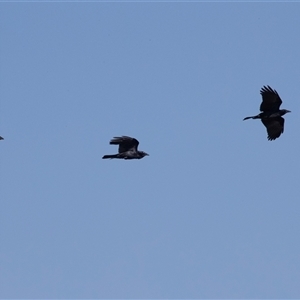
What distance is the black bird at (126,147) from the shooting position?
70.7 metres

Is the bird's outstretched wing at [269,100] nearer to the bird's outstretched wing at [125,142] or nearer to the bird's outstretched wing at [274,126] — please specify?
the bird's outstretched wing at [274,126]

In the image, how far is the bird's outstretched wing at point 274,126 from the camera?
7306 centimetres

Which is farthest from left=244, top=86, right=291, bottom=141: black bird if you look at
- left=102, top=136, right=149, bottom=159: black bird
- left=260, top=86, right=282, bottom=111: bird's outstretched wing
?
left=102, top=136, right=149, bottom=159: black bird

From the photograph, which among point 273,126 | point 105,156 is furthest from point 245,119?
point 105,156

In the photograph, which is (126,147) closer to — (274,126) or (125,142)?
(125,142)

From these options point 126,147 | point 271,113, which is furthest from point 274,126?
point 126,147

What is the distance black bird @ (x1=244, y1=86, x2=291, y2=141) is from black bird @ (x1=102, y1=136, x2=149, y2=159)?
16.5 feet

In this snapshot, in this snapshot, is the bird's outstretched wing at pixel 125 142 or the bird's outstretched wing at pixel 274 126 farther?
the bird's outstretched wing at pixel 274 126

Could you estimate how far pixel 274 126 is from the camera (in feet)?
240

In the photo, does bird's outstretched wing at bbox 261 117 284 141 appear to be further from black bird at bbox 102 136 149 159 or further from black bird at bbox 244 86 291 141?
black bird at bbox 102 136 149 159

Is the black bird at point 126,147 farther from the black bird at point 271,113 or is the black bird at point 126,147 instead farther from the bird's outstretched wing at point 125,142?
the black bird at point 271,113

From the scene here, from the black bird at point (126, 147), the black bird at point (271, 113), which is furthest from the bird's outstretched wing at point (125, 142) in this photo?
the black bird at point (271, 113)

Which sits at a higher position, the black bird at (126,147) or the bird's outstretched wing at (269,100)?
the bird's outstretched wing at (269,100)

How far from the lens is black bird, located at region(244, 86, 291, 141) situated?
72438 millimetres
